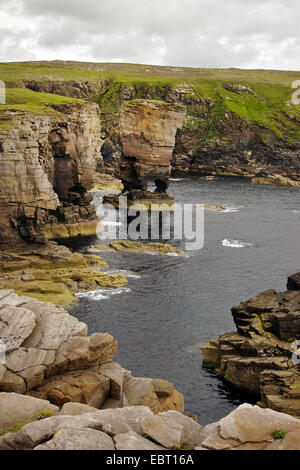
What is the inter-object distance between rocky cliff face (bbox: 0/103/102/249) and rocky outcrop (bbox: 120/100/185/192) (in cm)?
1979

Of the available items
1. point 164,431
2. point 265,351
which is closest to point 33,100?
point 265,351

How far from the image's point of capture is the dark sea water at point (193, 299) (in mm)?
51469

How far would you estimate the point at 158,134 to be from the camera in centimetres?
13512

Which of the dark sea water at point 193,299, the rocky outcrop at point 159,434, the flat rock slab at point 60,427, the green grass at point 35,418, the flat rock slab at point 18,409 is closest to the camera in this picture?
the rocky outcrop at point 159,434

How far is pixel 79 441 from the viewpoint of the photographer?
21500 mm

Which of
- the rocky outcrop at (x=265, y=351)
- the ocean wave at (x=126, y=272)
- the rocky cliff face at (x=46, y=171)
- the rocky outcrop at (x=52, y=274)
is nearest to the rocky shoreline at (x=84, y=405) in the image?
the rocky outcrop at (x=265, y=351)

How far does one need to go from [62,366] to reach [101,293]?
35055mm

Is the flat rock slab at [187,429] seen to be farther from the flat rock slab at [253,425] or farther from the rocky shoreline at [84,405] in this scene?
the flat rock slab at [253,425]

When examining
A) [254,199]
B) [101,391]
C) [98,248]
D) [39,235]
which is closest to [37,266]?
[39,235]

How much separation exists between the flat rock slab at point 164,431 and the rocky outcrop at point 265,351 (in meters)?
22.6

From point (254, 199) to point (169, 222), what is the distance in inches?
1628

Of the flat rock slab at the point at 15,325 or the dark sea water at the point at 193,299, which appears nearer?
the flat rock slab at the point at 15,325

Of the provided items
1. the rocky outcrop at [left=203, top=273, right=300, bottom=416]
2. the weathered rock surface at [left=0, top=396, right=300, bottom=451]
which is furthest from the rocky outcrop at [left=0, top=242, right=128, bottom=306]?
the weathered rock surface at [left=0, top=396, right=300, bottom=451]
